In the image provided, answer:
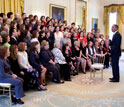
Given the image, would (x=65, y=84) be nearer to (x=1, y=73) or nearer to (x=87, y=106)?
(x=87, y=106)

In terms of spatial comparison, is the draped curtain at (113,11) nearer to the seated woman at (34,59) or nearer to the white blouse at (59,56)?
the white blouse at (59,56)

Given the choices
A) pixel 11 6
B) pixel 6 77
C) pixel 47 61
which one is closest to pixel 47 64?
pixel 47 61

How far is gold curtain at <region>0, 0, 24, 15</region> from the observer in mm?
7866

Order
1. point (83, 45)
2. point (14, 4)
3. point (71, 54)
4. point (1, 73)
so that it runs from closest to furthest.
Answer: point (1, 73), point (71, 54), point (83, 45), point (14, 4)

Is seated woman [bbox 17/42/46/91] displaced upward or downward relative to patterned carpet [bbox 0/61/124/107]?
upward

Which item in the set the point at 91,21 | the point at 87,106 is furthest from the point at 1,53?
the point at 91,21

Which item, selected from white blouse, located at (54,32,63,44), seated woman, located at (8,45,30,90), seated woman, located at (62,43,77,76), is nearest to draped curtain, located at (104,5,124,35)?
white blouse, located at (54,32,63,44)

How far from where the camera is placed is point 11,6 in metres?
8.23

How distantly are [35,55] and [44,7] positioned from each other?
226 inches

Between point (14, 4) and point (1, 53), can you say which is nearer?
point (1, 53)

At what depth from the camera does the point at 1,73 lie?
364 centimetres

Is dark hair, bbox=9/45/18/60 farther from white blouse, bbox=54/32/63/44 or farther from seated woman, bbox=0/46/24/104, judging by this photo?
white blouse, bbox=54/32/63/44

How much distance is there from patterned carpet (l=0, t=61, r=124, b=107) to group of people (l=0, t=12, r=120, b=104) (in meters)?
0.30

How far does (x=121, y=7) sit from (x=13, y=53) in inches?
474
